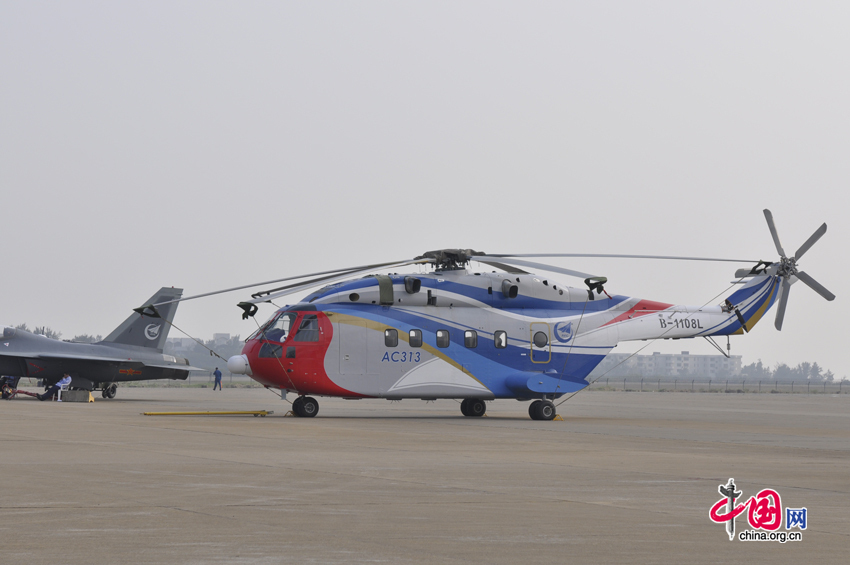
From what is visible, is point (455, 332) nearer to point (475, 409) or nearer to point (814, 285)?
point (475, 409)

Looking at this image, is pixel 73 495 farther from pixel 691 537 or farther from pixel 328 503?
pixel 691 537

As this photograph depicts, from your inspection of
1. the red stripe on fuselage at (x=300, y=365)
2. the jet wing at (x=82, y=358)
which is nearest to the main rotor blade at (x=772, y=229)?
the red stripe on fuselage at (x=300, y=365)

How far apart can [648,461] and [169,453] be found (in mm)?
7274

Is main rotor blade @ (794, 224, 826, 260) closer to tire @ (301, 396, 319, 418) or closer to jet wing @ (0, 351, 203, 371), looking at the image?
tire @ (301, 396, 319, 418)

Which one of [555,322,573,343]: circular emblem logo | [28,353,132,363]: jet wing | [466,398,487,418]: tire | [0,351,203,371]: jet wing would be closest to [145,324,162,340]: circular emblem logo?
[0,351,203,371]: jet wing

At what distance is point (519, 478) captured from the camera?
12.1 metres

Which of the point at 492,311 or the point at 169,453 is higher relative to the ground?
the point at 492,311

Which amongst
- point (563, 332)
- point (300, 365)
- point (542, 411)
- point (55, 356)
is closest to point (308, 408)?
point (300, 365)

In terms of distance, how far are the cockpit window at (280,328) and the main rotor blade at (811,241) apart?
16265 millimetres

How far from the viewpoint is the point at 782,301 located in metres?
31.3

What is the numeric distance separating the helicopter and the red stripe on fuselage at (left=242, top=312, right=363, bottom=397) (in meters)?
0.03

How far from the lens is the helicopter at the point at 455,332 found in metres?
27.2

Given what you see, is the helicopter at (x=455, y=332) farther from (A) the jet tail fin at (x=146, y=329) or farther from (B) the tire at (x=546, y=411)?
(A) the jet tail fin at (x=146, y=329)

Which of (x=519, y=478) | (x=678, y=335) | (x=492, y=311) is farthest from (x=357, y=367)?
(x=519, y=478)
